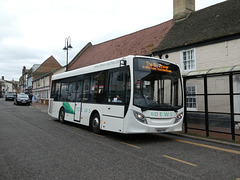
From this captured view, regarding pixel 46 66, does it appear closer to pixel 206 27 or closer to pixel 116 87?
pixel 206 27

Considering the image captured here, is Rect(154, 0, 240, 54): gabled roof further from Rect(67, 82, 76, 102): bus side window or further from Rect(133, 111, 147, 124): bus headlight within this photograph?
Rect(133, 111, 147, 124): bus headlight

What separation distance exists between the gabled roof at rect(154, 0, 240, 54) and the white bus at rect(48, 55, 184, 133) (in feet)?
20.8

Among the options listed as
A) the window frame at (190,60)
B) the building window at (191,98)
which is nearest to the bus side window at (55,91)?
the building window at (191,98)

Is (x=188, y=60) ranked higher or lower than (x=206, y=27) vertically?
lower

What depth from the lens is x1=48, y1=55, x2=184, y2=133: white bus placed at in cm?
695

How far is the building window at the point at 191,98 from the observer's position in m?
9.04

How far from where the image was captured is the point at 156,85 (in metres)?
7.54

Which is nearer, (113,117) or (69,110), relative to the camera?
(113,117)

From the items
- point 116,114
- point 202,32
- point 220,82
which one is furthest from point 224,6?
point 116,114

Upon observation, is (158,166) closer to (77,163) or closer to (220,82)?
(77,163)

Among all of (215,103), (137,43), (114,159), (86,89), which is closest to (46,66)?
(137,43)

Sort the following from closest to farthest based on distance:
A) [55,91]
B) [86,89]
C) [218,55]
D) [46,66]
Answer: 1. [86,89]
2. [218,55]
3. [55,91]
4. [46,66]

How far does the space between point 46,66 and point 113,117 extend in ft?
184

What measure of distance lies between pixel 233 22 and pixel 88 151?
1210 centimetres
